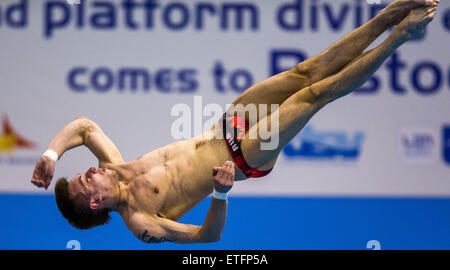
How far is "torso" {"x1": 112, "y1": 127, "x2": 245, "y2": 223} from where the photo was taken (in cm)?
364

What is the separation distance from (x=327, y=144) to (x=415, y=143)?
0.80 meters

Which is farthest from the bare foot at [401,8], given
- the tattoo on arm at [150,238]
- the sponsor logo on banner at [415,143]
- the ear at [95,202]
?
the sponsor logo on banner at [415,143]

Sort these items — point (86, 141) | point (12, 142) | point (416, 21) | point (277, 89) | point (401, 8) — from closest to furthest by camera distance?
point (416, 21) < point (401, 8) < point (277, 89) < point (86, 141) < point (12, 142)

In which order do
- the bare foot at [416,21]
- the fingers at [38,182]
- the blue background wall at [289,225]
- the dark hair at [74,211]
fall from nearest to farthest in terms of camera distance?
the bare foot at [416,21], the fingers at [38,182], the dark hair at [74,211], the blue background wall at [289,225]

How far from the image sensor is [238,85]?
5375 mm

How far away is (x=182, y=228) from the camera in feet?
11.8

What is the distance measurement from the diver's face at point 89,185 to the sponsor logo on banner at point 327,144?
2.13m

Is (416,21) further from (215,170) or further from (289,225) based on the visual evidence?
(289,225)

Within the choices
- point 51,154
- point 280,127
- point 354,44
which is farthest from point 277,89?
point 51,154

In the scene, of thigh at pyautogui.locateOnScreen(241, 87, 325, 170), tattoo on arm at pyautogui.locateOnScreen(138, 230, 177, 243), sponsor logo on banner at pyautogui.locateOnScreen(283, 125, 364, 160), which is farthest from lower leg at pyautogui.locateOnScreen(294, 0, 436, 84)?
sponsor logo on banner at pyautogui.locateOnScreen(283, 125, 364, 160)

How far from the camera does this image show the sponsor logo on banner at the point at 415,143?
17.7 ft

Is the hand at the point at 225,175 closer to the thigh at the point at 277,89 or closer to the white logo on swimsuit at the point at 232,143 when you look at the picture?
the white logo on swimsuit at the point at 232,143

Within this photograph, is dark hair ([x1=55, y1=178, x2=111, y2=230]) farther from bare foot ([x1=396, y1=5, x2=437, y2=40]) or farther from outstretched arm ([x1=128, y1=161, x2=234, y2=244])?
bare foot ([x1=396, y1=5, x2=437, y2=40])

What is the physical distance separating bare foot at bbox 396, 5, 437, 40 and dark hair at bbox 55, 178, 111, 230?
2086 millimetres
